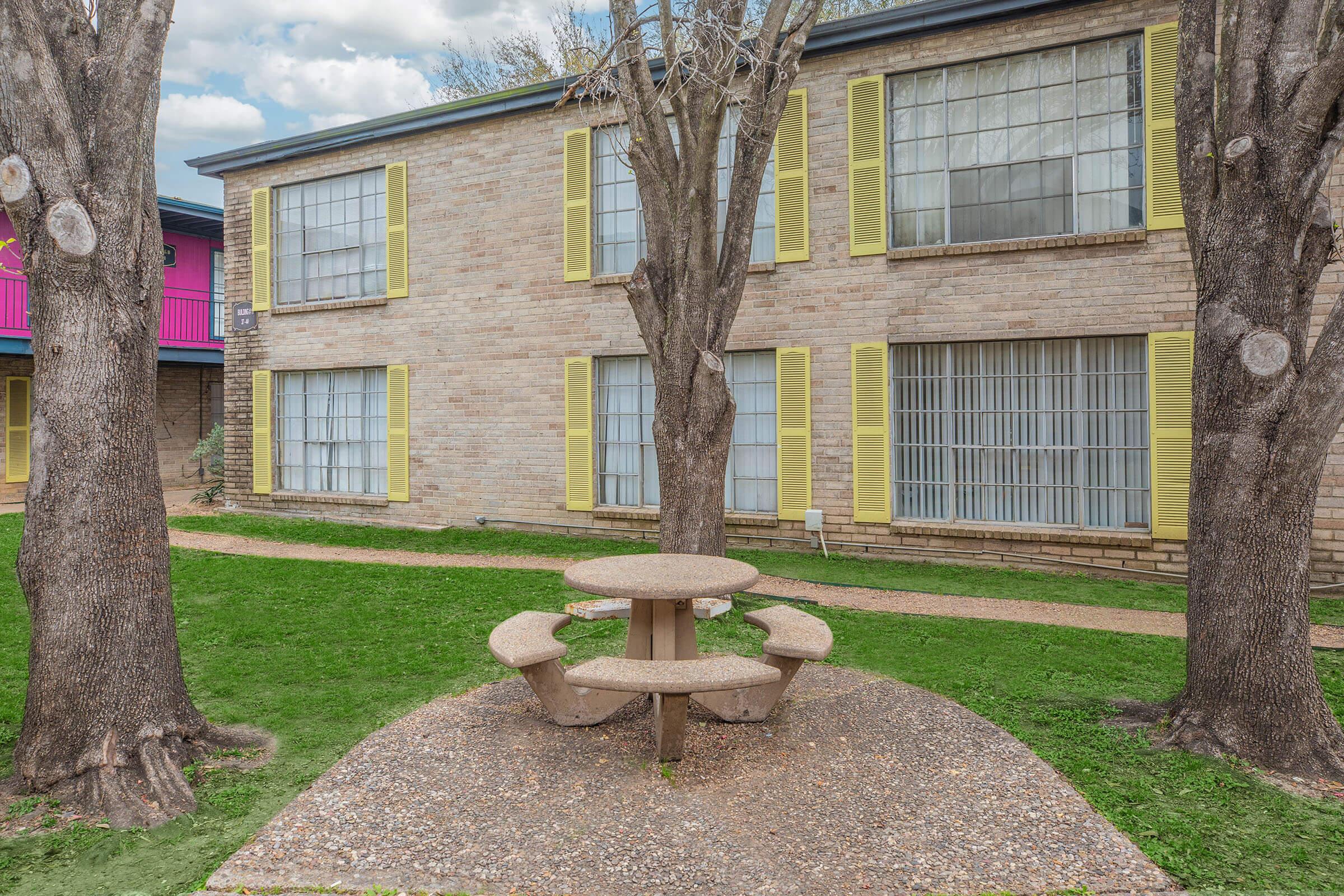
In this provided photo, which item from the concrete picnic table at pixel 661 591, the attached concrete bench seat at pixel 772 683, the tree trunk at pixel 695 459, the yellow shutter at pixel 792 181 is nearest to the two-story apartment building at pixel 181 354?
the yellow shutter at pixel 792 181

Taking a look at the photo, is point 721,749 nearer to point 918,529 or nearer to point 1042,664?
point 1042,664

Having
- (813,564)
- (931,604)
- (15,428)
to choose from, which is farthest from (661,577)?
(15,428)

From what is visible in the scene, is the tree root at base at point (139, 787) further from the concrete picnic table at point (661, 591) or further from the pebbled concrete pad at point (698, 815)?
the concrete picnic table at point (661, 591)

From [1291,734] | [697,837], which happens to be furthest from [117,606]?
[1291,734]

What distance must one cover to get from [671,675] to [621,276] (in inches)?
302

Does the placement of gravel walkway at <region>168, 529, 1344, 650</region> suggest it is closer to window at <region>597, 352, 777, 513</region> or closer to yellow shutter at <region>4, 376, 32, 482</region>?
window at <region>597, 352, 777, 513</region>

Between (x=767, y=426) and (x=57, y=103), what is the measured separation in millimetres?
7675

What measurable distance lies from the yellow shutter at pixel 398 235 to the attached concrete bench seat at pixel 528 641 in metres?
8.56

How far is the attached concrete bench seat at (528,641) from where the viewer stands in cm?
409

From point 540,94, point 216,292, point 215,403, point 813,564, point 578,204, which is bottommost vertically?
point 813,564

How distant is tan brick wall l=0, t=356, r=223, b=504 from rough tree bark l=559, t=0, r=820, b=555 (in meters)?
15.3

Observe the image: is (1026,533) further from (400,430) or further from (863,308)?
(400,430)

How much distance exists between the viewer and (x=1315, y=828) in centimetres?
334

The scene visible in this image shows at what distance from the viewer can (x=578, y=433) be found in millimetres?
11055
